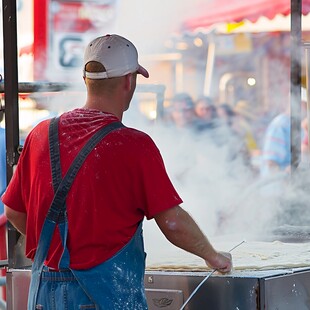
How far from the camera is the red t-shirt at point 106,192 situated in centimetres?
230

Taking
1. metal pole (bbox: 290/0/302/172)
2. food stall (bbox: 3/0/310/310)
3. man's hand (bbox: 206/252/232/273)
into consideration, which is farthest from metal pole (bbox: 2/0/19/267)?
metal pole (bbox: 290/0/302/172)

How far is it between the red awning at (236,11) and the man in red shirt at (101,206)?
5.00 metres

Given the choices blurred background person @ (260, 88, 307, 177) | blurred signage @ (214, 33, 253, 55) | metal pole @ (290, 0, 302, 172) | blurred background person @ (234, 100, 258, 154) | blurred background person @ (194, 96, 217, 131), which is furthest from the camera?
blurred signage @ (214, 33, 253, 55)

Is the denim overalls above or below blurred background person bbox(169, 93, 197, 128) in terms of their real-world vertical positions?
below

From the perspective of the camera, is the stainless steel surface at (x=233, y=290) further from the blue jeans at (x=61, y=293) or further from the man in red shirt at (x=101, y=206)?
the blue jeans at (x=61, y=293)

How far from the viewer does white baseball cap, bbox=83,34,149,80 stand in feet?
7.84

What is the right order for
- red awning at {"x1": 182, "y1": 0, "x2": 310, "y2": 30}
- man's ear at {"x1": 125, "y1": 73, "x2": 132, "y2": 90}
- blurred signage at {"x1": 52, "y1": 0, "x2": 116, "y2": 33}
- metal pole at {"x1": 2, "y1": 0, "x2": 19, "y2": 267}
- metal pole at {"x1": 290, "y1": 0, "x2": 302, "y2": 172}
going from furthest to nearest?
red awning at {"x1": 182, "y1": 0, "x2": 310, "y2": 30}, blurred signage at {"x1": 52, "y1": 0, "x2": 116, "y2": 33}, metal pole at {"x1": 290, "y1": 0, "x2": 302, "y2": 172}, metal pole at {"x1": 2, "y1": 0, "x2": 19, "y2": 267}, man's ear at {"x1": 125, "y1": 73, "x2": 132, "y2": 90}

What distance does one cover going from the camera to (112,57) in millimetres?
2404

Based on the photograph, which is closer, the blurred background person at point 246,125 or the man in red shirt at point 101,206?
the man in red shirt at point 101,206

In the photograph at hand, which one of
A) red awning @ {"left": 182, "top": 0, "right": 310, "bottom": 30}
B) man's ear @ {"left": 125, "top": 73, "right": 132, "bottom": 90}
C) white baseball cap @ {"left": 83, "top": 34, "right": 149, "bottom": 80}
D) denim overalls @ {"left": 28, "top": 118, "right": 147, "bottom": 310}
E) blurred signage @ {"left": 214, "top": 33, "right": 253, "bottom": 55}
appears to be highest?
red awning @ {"left": 182, "top": 0, "right": 310, "bottom": 30}

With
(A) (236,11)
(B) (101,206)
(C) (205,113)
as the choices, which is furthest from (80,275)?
(A) (236,11)

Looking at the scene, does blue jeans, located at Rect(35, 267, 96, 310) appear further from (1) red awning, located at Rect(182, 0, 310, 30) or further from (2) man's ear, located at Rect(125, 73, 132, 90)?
(1) red awning, located at Rect(182, 0, 310, 30)

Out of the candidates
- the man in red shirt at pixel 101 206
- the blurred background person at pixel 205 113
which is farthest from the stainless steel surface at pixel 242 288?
the blurred background person at pixel 205 113

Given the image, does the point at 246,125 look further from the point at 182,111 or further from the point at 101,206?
the point at 101,206
